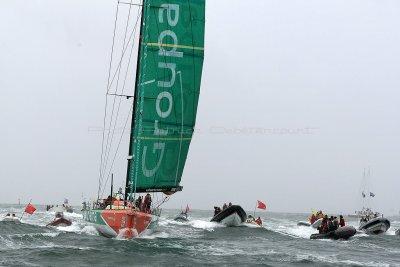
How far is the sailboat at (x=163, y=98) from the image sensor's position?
30062 millimetres

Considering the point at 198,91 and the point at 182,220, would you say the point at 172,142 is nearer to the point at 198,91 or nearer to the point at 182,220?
the point at 198,91

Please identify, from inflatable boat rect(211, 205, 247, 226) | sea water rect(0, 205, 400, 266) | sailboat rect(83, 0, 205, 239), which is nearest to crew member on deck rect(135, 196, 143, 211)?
sailboat rect(83, 0, 205, 239)

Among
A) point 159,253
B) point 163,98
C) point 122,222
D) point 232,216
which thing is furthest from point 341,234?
point 159,253

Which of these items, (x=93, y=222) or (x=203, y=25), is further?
(x=203, y=25)

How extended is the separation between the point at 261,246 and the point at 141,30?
1231cm

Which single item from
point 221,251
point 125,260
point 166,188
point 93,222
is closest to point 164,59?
point 166,188

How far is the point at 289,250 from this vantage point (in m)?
26.2

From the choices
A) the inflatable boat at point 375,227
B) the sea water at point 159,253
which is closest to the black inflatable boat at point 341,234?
the sea water at point 159,253

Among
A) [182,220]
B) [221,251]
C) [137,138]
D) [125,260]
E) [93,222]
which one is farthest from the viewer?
[182,220]

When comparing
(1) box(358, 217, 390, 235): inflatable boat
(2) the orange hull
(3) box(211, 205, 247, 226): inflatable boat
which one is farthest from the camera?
(3) box(211, 205, 247, 226): inflatable boat

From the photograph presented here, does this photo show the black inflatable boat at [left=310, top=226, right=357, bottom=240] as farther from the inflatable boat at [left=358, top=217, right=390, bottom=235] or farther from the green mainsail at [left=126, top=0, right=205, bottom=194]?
the green mainsail at [left=126, top=0, right=205, bottom=194]

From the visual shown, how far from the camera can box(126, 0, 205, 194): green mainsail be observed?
98.9 ft

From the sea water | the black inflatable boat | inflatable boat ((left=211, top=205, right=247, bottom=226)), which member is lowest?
inflatable boat ((left=211, top=205, right=247, bottom=226))

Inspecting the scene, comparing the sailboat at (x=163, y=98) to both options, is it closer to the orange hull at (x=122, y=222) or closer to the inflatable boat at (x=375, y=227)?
the orange hull at (x=122, y=222)
